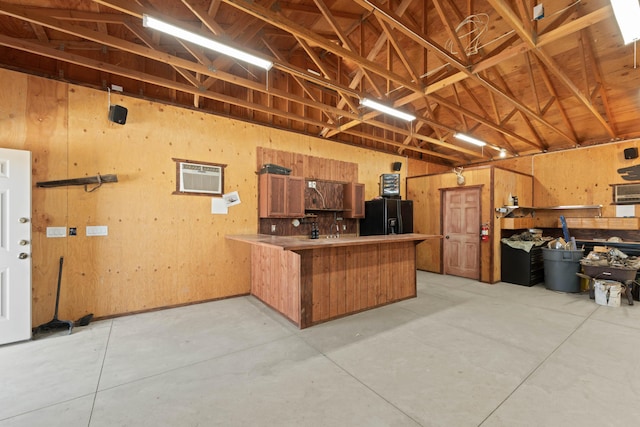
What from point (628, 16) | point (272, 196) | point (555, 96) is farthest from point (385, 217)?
point (628, 16)

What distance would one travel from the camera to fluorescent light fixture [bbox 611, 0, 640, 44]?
225cm

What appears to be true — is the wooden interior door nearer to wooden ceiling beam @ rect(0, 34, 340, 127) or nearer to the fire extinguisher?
the fire extinguisher

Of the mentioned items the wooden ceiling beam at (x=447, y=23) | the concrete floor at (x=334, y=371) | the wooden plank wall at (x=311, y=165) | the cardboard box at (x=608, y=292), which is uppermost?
the wooden ceiling beam at (x=447, y=23)

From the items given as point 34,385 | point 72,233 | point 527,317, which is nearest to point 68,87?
point 72,233

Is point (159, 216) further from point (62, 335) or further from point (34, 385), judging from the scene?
point (34, 385)

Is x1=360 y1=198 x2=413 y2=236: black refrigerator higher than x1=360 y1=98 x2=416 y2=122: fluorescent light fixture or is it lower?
lower

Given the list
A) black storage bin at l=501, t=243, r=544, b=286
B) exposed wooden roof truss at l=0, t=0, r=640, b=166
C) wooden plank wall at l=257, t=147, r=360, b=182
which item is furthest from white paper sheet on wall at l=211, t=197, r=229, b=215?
black storage bin at l=501, t=243, r=544, b=286

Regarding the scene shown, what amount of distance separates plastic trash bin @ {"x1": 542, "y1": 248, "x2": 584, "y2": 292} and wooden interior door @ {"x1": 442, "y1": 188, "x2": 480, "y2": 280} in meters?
1.20

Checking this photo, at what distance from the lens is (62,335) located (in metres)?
3.19

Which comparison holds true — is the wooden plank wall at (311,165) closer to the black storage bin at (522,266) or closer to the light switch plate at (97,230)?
the light switch plate at (97,230)

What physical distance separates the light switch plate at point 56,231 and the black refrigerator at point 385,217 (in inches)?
202

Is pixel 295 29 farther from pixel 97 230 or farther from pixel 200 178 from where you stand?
pixel 97 230

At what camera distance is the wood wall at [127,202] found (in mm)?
3350

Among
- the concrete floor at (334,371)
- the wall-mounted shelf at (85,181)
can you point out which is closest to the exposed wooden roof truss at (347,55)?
the wall-mounted shelf at (85,181)
